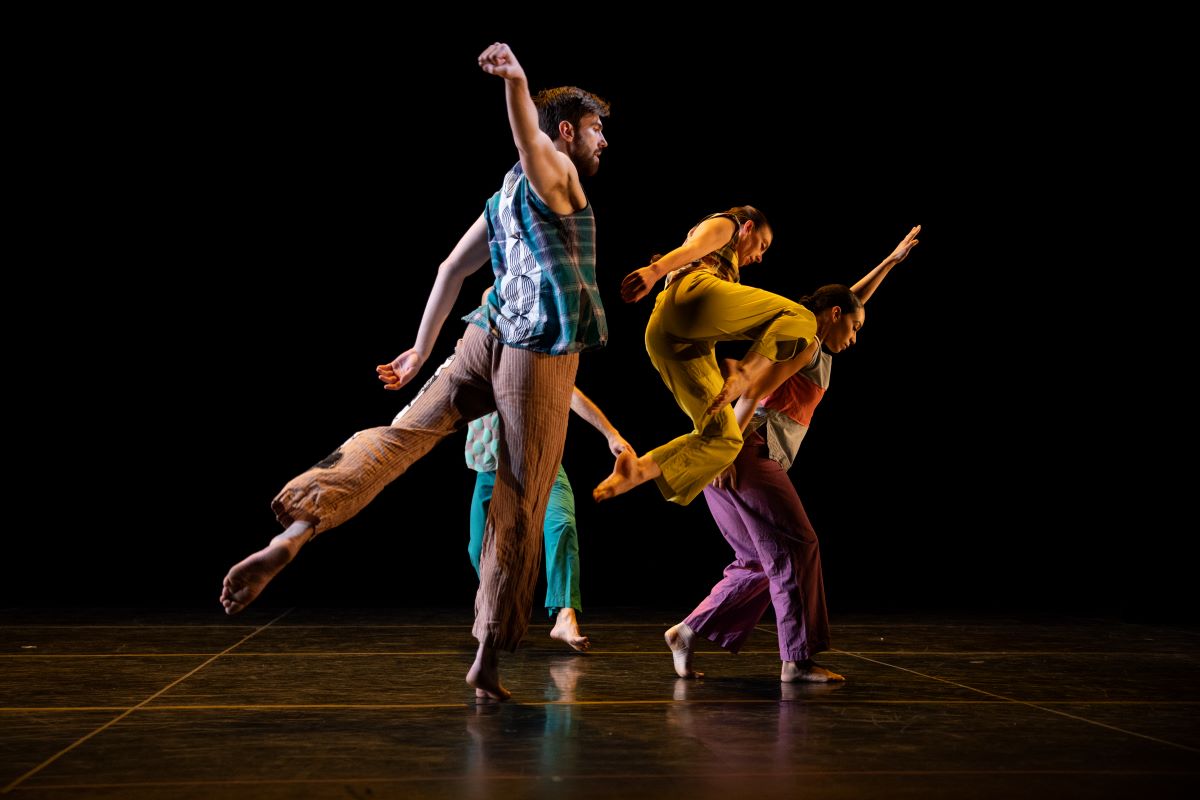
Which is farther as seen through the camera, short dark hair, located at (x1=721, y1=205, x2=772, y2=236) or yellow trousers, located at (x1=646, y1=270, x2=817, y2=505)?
short dark hair, located at (x1=721, y1=205, x2=772, y2=236)

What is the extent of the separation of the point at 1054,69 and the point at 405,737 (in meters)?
5.38

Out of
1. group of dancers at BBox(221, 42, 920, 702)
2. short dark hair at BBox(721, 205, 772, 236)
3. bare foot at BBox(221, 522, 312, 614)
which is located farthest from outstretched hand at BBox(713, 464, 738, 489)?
bare foot at BBox(221, 522, 312, 614)

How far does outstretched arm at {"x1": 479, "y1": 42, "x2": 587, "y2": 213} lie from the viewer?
1.98m

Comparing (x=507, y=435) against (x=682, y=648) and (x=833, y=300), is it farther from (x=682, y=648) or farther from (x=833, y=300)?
(x=833, y=300)

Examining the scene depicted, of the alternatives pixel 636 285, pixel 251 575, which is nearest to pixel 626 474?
pixel 636 285

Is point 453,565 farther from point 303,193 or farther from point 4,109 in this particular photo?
point 4,109

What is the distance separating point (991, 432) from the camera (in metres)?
6.46

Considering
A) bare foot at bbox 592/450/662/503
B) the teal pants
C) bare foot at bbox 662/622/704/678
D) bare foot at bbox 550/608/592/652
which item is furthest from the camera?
the teal pants

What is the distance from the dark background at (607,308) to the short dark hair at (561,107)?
3.22 m

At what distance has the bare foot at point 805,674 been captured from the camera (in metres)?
2.83

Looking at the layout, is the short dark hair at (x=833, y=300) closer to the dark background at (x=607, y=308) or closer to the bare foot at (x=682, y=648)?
the bare foot at (x=682, y=648)

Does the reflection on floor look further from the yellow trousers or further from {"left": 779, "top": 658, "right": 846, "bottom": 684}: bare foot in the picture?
the yellow trousers

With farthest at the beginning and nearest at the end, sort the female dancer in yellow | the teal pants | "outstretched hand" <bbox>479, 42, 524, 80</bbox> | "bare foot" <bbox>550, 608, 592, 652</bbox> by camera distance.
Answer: the teal pants, "bare foot" <bbox>550, 608, 592, 652</bbox>, the female dancer in yellow, "outstretched hand" <bbox>479, 42, 524, 80</bbox>

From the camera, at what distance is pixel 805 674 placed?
9.32 feet
